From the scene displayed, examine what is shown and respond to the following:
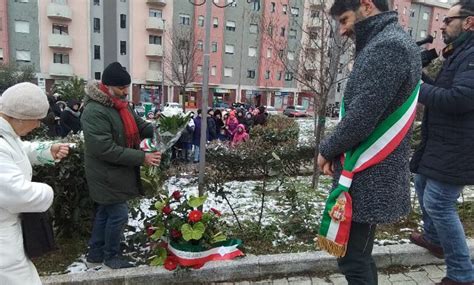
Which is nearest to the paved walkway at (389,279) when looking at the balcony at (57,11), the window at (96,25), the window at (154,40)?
the balcony at (57,11)

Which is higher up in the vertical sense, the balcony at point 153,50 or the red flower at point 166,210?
the balcony at point 153,50

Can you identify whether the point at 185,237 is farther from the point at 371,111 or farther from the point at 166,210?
the point at 371,111

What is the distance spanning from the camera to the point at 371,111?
1730 mm

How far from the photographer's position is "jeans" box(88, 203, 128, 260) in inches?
118

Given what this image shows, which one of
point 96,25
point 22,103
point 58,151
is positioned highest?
point 96,25

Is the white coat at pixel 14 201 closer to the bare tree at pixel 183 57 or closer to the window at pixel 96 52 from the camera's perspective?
the bare tree at pixel 183 57

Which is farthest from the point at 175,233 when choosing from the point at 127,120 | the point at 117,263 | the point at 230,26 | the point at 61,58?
the point at 230,26

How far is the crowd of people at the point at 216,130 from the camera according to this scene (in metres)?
9.06

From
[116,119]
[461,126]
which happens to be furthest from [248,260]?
[461,126]

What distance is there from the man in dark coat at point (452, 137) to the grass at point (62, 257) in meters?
2.90

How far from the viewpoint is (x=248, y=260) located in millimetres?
3074

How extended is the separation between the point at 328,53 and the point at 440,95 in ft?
11.8

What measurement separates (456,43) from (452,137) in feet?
2.12

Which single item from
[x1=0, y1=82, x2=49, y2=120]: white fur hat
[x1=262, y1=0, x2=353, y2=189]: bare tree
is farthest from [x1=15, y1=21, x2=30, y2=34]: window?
[x1=0, y1=82, x2=49, y2=120]: white fur hat
